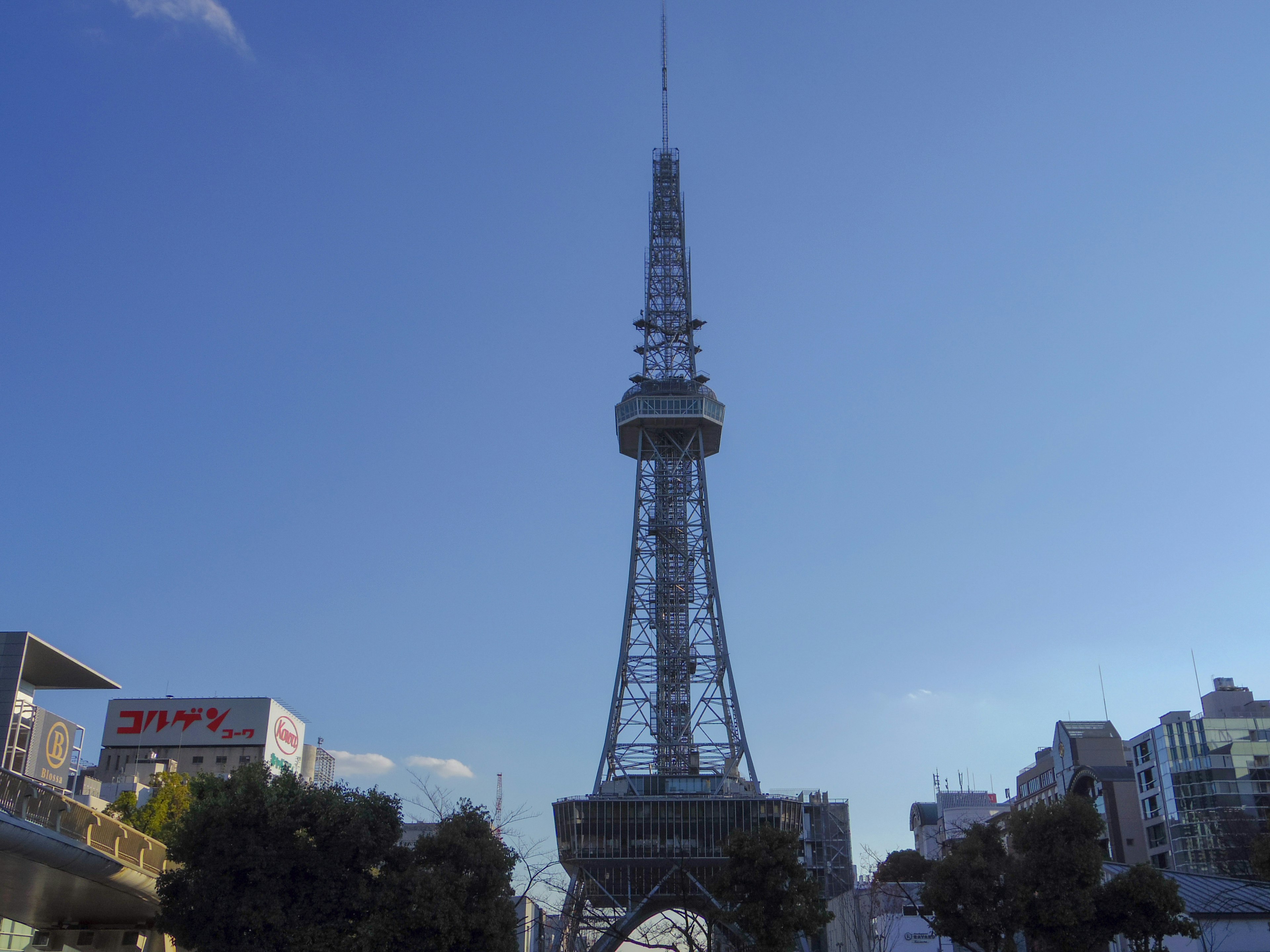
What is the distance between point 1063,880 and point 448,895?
27149 millimetres

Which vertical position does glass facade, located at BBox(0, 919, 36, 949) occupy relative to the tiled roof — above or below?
below

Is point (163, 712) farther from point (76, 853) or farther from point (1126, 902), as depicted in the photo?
point (1126, 902)

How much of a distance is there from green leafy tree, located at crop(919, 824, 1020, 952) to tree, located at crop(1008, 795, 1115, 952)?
72 cm

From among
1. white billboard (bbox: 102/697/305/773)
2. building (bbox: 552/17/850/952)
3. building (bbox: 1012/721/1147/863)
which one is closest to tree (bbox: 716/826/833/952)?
building (bbox: 552/17/850/952)

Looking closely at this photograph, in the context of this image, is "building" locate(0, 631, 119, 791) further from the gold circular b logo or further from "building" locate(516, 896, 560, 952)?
"building" locate(516, 896, 560, 952)

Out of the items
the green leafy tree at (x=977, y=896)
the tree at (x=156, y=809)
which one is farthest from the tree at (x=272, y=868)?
the green leafy tree at (x=977, y=896)

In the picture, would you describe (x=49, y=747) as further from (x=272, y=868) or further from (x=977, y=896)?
(x=977, y=896)

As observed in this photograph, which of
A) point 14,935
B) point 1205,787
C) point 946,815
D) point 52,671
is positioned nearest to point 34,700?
point 52,671

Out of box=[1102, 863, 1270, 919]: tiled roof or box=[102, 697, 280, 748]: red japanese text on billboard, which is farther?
box=[102, 697, 280, 748]: red japanese text on billboard

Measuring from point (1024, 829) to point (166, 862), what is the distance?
37.6 meters

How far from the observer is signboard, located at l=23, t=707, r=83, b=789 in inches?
2586

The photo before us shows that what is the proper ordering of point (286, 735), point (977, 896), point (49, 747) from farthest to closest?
point (286, 735) < point (49, 747) < point (977, 896)

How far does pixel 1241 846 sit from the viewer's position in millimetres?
90000

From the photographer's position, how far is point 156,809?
71562 mm
